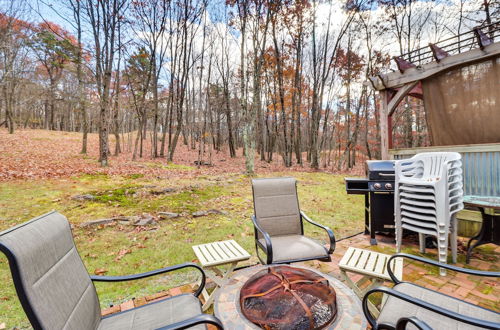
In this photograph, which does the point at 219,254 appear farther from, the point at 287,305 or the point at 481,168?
the point at 481,168

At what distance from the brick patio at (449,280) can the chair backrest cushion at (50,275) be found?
105 centimetres

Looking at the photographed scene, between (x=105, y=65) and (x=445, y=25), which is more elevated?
(x=445, y=25)

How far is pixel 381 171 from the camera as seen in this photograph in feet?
13.3

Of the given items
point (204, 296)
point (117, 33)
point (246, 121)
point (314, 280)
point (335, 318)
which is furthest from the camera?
point (117, 33)

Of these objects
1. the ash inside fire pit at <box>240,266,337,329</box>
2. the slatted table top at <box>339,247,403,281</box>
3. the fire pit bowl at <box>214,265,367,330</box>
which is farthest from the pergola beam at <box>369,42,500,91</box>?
the ash inside fire pit at <box>240,266,337,329</box>

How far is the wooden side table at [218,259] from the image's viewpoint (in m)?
2.38

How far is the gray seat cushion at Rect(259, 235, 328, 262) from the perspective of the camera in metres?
2.62

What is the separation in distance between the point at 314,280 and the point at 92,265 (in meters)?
3.04

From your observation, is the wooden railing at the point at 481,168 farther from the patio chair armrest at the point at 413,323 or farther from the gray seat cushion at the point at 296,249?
the patio chair armrest at the point at 413,323

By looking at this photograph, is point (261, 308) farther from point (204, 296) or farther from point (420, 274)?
point (420, 274)

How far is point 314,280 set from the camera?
2.08m

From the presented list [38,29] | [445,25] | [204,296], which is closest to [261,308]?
[204,296]

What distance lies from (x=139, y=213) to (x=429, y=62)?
311 inches

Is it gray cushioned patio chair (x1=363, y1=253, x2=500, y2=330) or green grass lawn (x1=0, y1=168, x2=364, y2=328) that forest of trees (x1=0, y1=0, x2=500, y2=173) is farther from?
gray cushioned patio chair (x1=363, y1=253, x2=500, y2=330)
